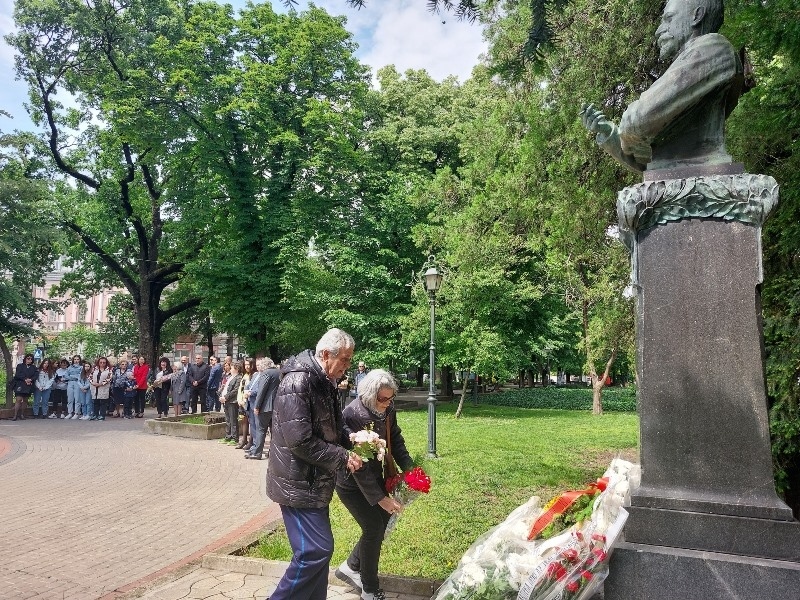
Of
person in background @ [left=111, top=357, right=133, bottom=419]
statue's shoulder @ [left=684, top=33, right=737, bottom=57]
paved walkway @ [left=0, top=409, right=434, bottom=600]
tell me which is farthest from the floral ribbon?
person in background @ [left=111, top=357, right=133, bottom=419]

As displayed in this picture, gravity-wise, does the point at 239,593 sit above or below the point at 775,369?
below

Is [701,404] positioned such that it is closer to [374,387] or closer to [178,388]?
→ [374,387]

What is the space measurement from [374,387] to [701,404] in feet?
7.43

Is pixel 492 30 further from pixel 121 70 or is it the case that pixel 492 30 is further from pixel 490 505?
Answer: pixel 121 70

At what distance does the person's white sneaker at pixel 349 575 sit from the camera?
190 inches

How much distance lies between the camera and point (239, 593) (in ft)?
16.1

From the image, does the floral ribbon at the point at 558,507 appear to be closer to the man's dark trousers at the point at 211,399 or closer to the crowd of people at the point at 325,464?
the crowd of people at the point at 325,464

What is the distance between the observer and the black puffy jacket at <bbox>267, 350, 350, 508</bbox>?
12.0ft

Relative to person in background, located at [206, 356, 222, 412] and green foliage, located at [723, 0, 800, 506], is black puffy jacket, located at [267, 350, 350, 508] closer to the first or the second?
green foliage, located at [723, 0, 800, 506]

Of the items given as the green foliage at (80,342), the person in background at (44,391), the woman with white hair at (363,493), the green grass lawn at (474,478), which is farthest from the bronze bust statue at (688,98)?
the green foliage at (80,342)

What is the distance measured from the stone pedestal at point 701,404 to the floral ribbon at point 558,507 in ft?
2.63

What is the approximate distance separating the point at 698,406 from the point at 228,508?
6.54 m

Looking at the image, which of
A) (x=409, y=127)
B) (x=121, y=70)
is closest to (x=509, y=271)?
(x=409, y=127)

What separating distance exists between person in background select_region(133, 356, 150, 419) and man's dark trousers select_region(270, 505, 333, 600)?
18394mm
